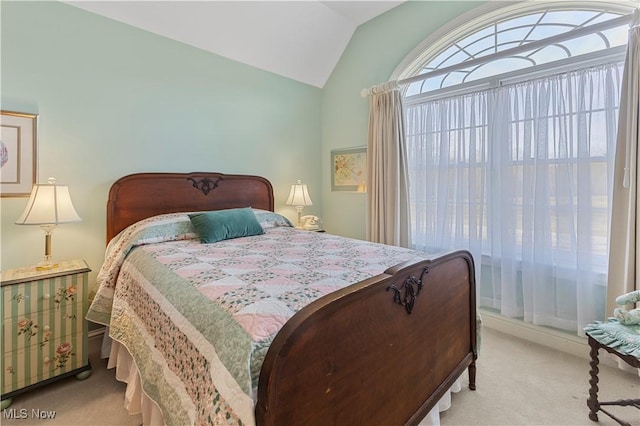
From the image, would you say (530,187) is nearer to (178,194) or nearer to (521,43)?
(521,43)

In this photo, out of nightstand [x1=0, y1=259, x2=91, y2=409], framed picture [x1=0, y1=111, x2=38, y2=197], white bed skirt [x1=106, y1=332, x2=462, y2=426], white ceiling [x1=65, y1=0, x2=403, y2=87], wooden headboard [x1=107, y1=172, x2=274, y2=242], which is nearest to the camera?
white bed skirt [x1=106, y1=332, x2=462, y2=426]

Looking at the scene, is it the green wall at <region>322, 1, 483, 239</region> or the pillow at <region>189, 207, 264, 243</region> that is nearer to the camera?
the pillow at <region>189, 207, 264, 243</region>

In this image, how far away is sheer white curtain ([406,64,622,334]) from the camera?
2174mm

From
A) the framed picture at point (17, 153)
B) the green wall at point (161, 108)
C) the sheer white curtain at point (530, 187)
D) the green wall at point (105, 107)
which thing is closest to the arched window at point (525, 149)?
the sheer white curtain at point (530, 187)

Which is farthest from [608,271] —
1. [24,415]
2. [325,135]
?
[24,415]

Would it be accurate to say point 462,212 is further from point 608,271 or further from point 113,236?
point 113,236

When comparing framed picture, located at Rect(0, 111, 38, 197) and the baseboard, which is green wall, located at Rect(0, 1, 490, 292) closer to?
framed picture, located at Rect(0, 111, 38, 197)

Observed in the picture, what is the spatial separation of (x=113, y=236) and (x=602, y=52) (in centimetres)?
395

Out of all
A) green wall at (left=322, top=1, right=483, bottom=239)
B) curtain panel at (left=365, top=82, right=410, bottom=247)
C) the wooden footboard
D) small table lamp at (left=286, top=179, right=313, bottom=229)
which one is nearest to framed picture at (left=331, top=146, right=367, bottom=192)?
green wall at (left=322, top=1, right=483, bottom=239)

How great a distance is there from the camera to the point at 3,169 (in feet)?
6.78

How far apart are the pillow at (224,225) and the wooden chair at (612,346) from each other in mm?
2359

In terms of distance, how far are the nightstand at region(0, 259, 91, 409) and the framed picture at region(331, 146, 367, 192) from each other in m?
2.79

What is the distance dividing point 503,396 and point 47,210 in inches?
121

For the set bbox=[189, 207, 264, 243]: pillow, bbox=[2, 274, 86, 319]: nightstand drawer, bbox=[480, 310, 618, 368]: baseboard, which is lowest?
bbox=[480, 310, 618, 368]: baseboard
